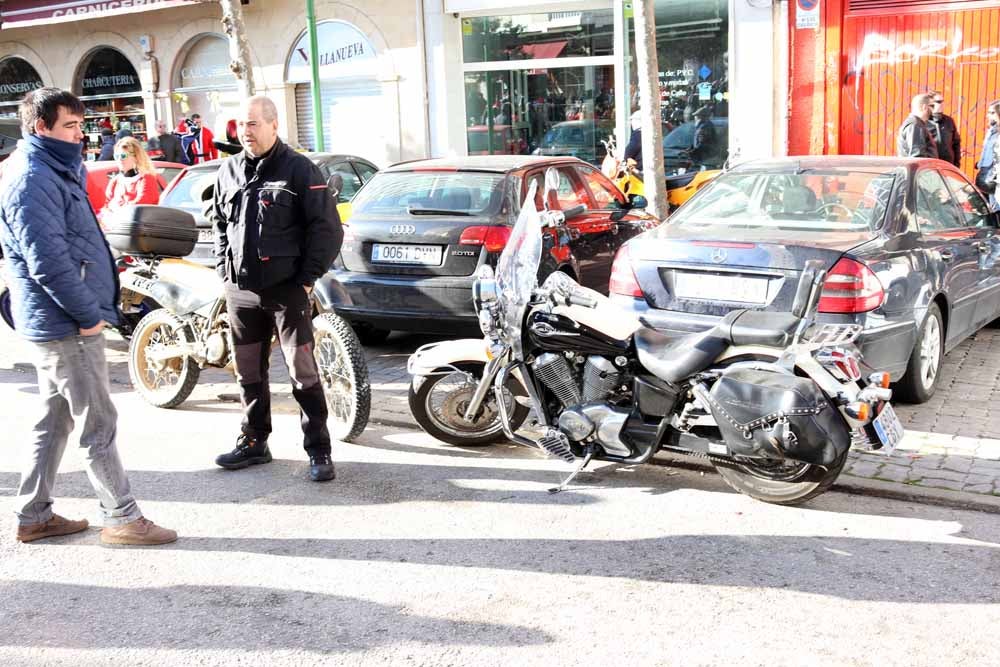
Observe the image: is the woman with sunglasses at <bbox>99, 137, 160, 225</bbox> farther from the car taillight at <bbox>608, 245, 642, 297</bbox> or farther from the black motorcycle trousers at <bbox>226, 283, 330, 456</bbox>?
the car taillight at <bbox>608, 245, 642, 297</bbox>

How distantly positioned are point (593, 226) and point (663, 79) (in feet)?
27.4

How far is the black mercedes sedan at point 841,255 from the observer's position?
5.79 m

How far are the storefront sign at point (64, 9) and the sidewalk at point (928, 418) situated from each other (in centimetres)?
1307

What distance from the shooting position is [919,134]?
11.2 meters

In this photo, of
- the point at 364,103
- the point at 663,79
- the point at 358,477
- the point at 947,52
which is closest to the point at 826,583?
the point at 358,477

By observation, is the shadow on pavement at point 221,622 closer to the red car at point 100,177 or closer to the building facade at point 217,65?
→ the red car at point 100,177

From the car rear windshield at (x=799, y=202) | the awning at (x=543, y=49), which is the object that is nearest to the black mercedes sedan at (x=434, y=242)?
the car rear windshield at (x=799, y=202)

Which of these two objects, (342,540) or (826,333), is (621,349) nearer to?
(826,333)

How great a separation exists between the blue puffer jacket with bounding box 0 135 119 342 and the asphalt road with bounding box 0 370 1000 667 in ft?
3.40

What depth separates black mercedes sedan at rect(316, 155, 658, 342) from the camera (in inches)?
295

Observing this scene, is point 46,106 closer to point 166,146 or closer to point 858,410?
point 858,410

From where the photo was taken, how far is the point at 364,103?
19375mm

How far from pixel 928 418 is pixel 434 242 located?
11.3ft

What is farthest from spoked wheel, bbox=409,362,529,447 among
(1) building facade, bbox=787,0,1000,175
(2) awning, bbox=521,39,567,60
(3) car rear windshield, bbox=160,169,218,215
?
(2) awning, bbox=521,39,567,60
